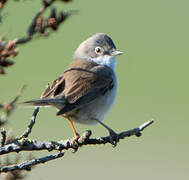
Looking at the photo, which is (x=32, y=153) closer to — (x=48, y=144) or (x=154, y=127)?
→ (x=48, y=144)

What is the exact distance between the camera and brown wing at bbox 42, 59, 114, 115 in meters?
4.69

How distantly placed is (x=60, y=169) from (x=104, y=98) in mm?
4512

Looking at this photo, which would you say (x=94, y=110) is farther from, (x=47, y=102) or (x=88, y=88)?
(x=47, y=102)

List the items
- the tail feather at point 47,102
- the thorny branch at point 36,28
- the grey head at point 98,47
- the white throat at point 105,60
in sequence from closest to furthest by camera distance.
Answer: the thorny branch at point 36,28 < the tail feather at point 47,102 < the grey head at point 98,47 < the white throat at point 105,60

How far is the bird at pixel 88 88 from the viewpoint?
4.63 meters

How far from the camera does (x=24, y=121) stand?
1105cm

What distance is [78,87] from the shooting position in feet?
16.2

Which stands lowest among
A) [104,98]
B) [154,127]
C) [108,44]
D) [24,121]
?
[154,127]

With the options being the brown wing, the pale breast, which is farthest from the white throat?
the pale breast

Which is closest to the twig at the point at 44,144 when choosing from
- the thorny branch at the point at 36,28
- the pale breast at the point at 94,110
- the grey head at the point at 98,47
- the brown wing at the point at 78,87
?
the thorny branch at the point at 36,28

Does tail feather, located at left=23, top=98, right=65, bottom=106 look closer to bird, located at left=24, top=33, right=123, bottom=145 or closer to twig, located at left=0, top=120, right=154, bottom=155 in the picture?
bird, located at left=24, top=33, right=123, bottom=145

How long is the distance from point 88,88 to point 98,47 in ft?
3.99

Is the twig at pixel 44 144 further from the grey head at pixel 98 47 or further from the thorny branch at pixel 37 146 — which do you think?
the grey head at pixel 98 47

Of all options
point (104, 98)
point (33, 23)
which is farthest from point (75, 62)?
point (33, 23)
